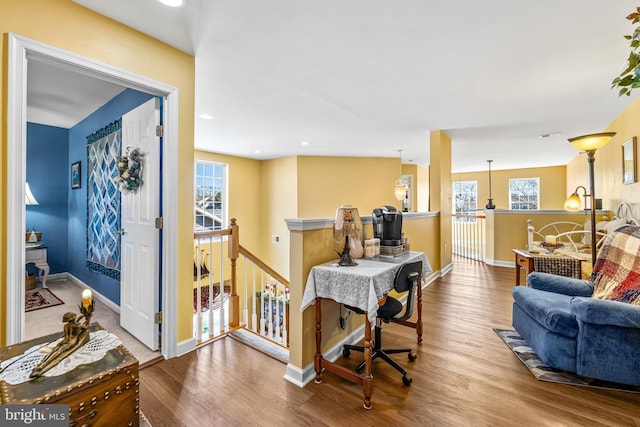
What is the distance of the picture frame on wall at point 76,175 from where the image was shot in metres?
3.88

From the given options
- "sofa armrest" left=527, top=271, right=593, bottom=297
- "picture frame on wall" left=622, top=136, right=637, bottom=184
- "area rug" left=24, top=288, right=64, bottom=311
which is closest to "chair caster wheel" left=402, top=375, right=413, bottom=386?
"sofa armrest" left=527, top=271, right=593, bottom=297

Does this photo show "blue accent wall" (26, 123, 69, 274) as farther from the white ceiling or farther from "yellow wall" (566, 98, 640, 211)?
"yellow wall" (566, 98, 640, 211)

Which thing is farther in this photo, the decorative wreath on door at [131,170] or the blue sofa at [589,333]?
the decorative wreath on door at [131,170]

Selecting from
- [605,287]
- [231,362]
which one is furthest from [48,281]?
[605,287]

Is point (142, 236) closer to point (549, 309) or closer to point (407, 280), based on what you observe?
point (407, 280)

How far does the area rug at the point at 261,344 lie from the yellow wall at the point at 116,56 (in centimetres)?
47

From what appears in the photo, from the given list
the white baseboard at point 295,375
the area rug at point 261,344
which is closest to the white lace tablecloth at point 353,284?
the white baseboard at point 295,375

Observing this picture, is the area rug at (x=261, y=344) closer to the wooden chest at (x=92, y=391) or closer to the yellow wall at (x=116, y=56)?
the yellow wall at (x=116, y=56)

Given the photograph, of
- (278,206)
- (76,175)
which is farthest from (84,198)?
(278,206)

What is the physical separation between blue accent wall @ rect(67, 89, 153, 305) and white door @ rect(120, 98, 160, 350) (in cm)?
41

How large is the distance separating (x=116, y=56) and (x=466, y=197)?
34.7ft

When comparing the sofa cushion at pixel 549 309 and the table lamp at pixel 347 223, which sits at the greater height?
the table lamp at pixel 347 223

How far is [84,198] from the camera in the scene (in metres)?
3.73

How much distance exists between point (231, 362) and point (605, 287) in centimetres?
296
